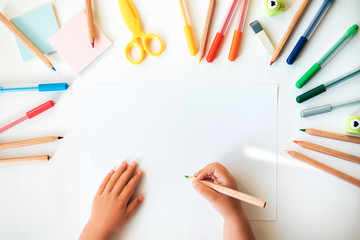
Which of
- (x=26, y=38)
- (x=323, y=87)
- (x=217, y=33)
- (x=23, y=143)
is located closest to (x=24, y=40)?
(x=26, y=38)

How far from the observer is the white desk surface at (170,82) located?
68 cm

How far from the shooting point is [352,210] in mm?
688

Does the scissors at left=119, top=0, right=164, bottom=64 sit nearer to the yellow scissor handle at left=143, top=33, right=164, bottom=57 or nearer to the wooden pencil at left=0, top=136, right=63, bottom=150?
the yellow scissor handle at left=143, top=33, right=164, bottom=57

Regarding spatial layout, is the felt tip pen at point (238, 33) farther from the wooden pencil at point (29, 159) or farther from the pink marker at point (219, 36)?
the wooden pencil at point (29, 159)

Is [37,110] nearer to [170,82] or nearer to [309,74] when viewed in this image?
[170,82]

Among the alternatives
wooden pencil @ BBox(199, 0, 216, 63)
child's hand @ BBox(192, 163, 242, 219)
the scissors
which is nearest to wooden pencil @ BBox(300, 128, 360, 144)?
child's hand @ BBox(192, 163, 242, 219)

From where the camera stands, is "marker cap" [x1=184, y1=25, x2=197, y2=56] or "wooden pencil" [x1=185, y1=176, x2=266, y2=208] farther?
"marker cap" [x1=184, y1=25, x2=197, y2=56]

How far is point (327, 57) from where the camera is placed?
2.18 feet

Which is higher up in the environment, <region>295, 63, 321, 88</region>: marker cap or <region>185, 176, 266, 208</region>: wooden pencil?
<region>295, 63, 321, 88</region>: marker cap

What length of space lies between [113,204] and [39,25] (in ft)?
1.66

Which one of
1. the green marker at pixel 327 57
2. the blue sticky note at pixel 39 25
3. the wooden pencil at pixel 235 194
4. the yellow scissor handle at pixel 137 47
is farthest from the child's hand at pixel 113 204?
the green marker at pixel 327 57

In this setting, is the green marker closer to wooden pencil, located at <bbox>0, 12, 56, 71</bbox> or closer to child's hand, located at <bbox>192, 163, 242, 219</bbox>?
child's hand, located at <bbox>192, 163, 242, 219</bbox>

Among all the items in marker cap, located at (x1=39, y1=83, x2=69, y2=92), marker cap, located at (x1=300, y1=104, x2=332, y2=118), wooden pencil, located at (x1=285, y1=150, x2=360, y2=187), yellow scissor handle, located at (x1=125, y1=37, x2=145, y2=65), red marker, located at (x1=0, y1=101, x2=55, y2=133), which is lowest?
wooden pencil, located at (x1=285, y1=150, x2=360, y2=187)

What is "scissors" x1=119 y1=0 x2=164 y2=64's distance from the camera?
67 cm
